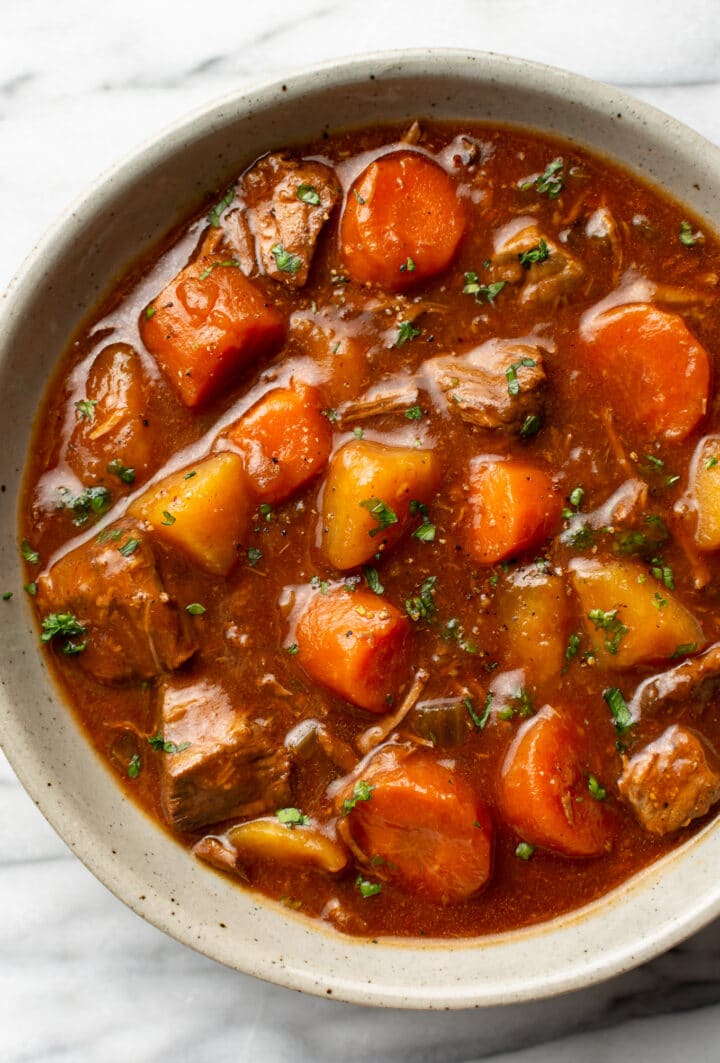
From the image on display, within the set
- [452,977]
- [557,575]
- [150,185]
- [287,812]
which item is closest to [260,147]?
[150,185]

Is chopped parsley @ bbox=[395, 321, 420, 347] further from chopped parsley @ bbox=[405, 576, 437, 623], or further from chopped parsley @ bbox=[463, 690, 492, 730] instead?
chopped parsley @ bbox=[463, 690, 492, 730]

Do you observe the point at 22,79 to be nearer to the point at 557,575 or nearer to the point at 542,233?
the point at 542,233

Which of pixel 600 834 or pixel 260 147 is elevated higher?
pixel 260 147

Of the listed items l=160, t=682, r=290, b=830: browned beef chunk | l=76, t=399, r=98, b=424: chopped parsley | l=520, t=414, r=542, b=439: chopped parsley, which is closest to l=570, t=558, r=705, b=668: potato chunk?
l=520, t=414, r=542, b=439: chopped parsley

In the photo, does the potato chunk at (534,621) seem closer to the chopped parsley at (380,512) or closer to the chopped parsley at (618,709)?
the chopped parsley at (618,709)

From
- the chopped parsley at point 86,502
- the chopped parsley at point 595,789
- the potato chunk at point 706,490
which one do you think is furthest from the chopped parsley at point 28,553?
the potato chunk at point 706,490
